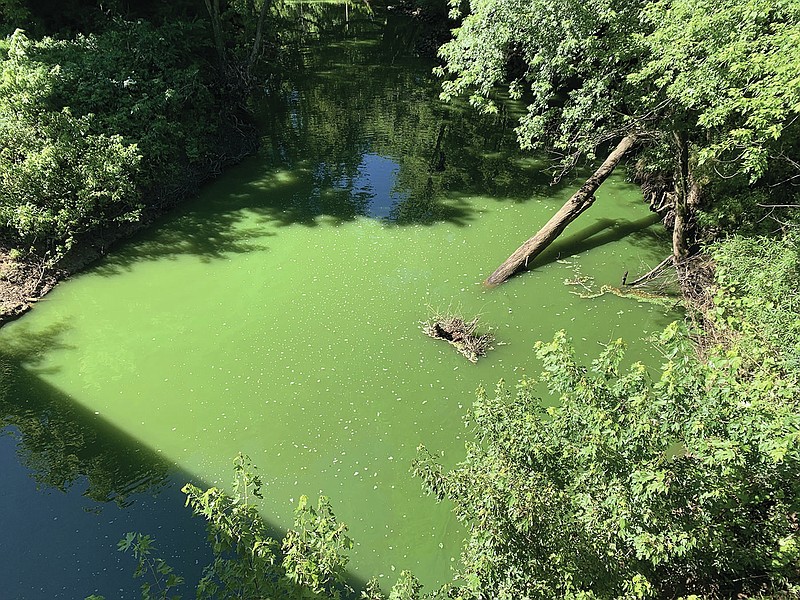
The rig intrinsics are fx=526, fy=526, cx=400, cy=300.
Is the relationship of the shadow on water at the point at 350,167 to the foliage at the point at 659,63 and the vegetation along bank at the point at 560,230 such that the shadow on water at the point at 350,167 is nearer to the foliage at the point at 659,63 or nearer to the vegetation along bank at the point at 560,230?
the vegetation along bank at the point at 560,230

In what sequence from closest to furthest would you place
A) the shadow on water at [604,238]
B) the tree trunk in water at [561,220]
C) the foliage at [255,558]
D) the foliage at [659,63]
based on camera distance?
the foliage at [255,558] < the foliage at [659,63] < the tree trunk in water at [561,220] < the shadow on water at [604,238]

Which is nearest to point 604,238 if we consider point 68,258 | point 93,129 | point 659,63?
point 659,63

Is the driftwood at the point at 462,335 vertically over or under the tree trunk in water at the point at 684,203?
under

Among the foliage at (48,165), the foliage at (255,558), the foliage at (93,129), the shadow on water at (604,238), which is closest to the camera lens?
the foliage at (255,558)

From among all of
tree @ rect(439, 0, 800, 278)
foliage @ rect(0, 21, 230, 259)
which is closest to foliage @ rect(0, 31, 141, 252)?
foliage @ rect(0, 21, 230, 259)

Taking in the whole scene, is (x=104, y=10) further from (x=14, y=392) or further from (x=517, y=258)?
(x=517, y=258)

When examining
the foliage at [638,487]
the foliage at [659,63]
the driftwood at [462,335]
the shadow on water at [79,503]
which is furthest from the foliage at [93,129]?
the foliage at [638,487]

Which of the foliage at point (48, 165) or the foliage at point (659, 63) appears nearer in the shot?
the foliage at point (659, 63)
